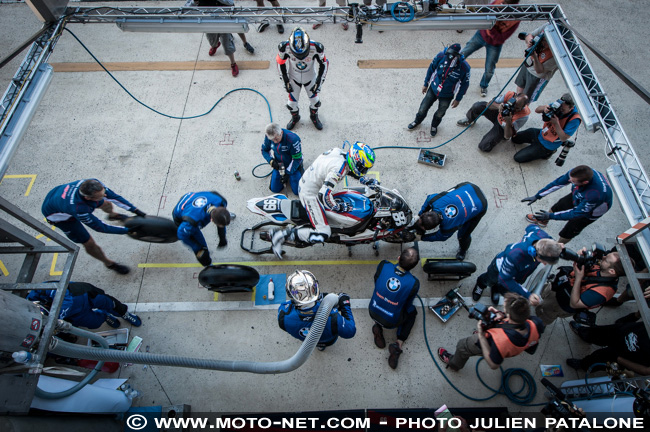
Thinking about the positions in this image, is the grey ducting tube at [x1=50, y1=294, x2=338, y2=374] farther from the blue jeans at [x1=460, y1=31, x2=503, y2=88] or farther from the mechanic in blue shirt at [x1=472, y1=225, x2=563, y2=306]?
the blue jeans at [x1=460, y1=31, x2=503, y2=88]

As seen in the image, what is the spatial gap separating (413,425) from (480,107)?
6090 mm

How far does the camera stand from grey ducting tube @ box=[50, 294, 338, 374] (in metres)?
3.83

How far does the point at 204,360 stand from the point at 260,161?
14.8 feet

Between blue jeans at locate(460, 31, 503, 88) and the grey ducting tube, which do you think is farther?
blue jeans at locate(460, 31, 503, 88)

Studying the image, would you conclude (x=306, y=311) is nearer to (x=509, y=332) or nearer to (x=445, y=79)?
(x=509, y=332)

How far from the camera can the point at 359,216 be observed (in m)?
5.64

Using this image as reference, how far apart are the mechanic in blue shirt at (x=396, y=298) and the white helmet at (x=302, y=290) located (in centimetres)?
115

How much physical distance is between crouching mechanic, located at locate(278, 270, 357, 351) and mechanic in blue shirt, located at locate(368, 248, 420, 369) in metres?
0.60

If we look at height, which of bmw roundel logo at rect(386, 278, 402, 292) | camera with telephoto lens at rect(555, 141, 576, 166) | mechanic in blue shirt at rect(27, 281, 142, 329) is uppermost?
camera with telephoto lens at rect(555, 141, 576, 166)

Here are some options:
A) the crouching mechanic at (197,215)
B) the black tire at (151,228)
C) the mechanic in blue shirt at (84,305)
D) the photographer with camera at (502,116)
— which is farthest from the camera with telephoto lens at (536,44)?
the mechanic in blue shirt at (84,305)

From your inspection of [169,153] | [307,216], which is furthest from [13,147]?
[307,216]

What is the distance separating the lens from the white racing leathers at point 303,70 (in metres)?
6.55

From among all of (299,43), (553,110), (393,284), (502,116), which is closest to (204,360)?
(393,284)

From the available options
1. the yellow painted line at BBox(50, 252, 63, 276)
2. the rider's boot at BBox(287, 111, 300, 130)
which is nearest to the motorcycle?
the rider's boot at BBox(287, 111, 300, 130)
